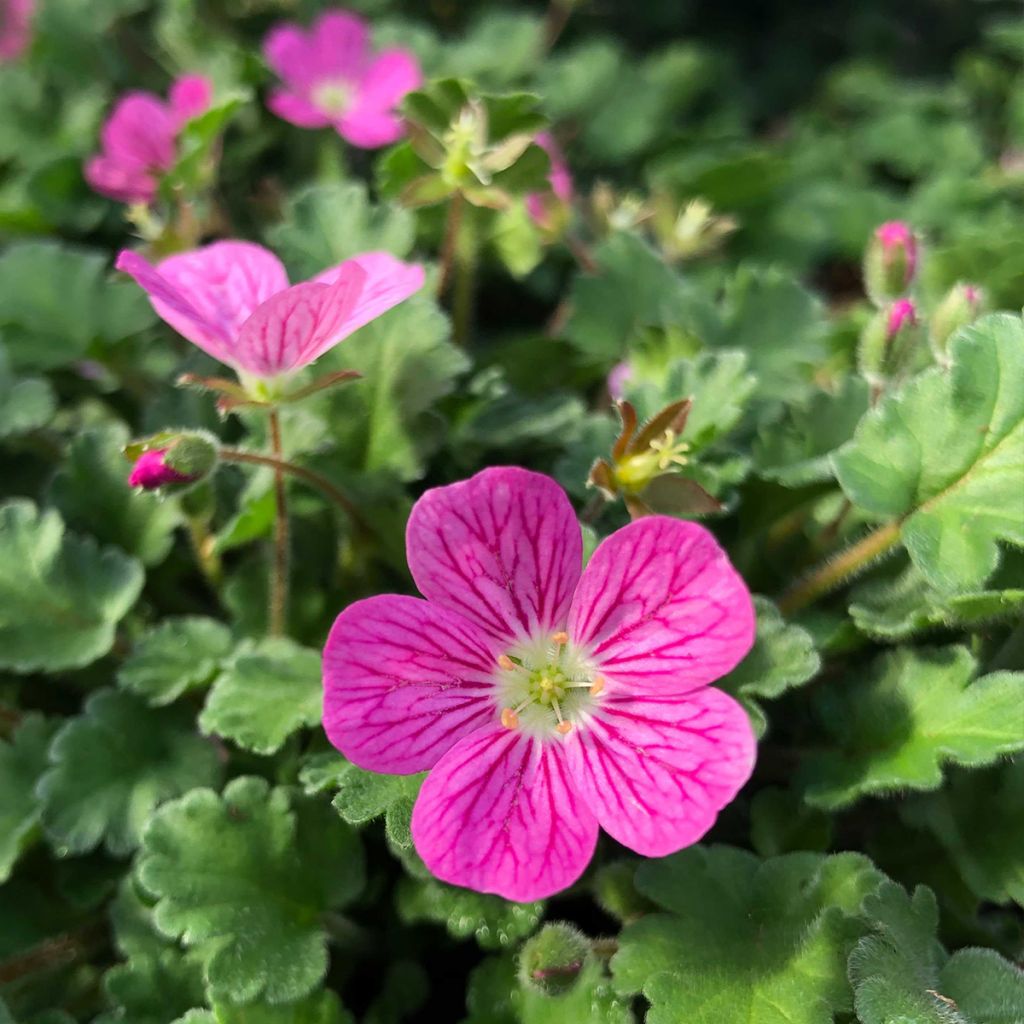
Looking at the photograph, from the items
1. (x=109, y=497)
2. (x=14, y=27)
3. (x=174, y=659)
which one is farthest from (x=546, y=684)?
(x=14, y=27)

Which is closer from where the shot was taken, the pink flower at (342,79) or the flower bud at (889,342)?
the flower bud at (889,342)

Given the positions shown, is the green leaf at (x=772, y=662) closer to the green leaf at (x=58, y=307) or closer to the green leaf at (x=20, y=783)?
the green leaf at (x=20, y=783)

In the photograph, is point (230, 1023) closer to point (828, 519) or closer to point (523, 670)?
point (523, 670)

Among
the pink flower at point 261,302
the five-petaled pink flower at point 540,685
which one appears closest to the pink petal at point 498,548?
the five-petaled pink flower at point 540,685

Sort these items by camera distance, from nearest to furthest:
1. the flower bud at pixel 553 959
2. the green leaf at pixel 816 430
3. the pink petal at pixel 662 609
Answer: the pink petal at pixel 662 609
the flower bud at pixel 553 959
the green leaf at pixel 816 430

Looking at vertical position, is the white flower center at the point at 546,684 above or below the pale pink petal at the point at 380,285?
below

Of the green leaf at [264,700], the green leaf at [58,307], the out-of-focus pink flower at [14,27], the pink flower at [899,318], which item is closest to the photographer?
the green leaf at [264,700]
